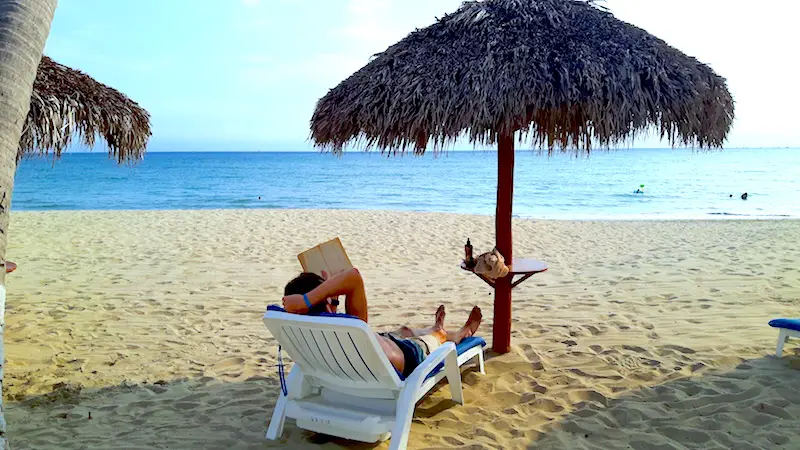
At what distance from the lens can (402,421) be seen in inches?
101

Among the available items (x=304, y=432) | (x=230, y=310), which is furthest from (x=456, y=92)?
(x=230, y=310)

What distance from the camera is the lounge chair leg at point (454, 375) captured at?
3074mm

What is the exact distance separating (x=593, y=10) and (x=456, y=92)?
1132mm

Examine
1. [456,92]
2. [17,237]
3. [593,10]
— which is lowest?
[17,237]

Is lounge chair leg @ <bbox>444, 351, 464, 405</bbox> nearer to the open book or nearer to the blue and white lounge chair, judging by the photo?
the open book

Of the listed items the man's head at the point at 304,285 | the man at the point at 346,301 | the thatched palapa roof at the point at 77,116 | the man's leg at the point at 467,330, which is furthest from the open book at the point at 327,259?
the thatched palapa roof at the point at 77,116

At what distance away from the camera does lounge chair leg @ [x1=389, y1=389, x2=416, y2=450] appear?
8.27ft

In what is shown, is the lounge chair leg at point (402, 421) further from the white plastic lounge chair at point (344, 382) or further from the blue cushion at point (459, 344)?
the blue cushion at point (459, 344)

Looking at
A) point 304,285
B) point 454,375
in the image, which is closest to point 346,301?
point 304,285

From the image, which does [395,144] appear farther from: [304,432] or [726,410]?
[726,410]

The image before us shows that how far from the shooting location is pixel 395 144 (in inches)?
149

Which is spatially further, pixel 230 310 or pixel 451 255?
pixel 451 255

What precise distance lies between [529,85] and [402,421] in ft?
6.25

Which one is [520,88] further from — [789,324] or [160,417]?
[160,417]
